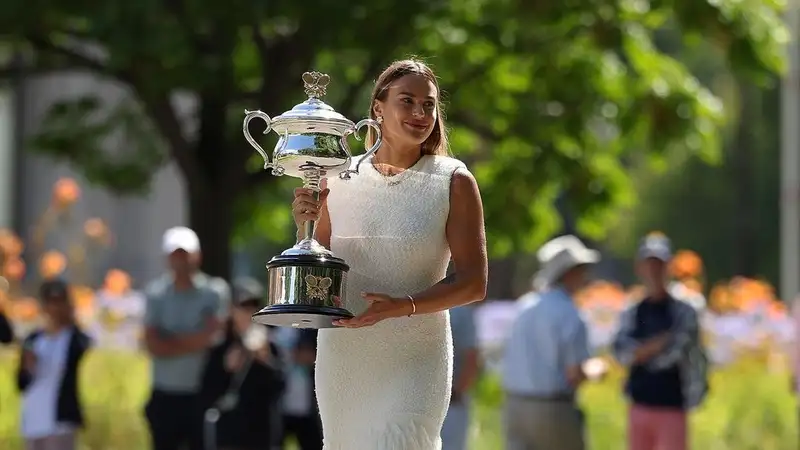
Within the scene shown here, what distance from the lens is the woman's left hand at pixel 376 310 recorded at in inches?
175

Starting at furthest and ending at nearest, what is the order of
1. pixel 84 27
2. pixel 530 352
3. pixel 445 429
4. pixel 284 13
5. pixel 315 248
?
pixel 84 27 → pixel 284 13 → pixel 445 429 → pixel 530 352 → pixel 315 248

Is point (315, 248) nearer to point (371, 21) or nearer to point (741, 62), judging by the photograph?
point (371, 21)

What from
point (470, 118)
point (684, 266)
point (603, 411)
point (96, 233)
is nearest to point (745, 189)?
point (96, 233)

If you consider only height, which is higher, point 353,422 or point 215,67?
point 215,67

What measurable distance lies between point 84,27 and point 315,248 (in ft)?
26.7

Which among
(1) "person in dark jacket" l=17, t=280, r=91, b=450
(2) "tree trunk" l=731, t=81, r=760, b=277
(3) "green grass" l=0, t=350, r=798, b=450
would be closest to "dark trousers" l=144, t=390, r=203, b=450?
(1) "person in dark jacket" l=17, t=280, r=91, b=450

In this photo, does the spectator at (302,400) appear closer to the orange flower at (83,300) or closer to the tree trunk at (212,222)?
the tree trunk at (212,222)

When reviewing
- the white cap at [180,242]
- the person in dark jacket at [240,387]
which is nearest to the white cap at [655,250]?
the person in dark jacket at [240,387]

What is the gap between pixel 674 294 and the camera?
399 inches

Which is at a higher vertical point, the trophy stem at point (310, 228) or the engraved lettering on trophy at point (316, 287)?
the trophy stem at point (310, 228)

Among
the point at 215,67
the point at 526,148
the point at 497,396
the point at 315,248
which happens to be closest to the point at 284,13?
the point at 215,67

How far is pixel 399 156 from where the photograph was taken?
4840 mm

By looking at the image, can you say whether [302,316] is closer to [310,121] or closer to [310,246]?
[310,246]

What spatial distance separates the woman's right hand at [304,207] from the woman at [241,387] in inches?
222
